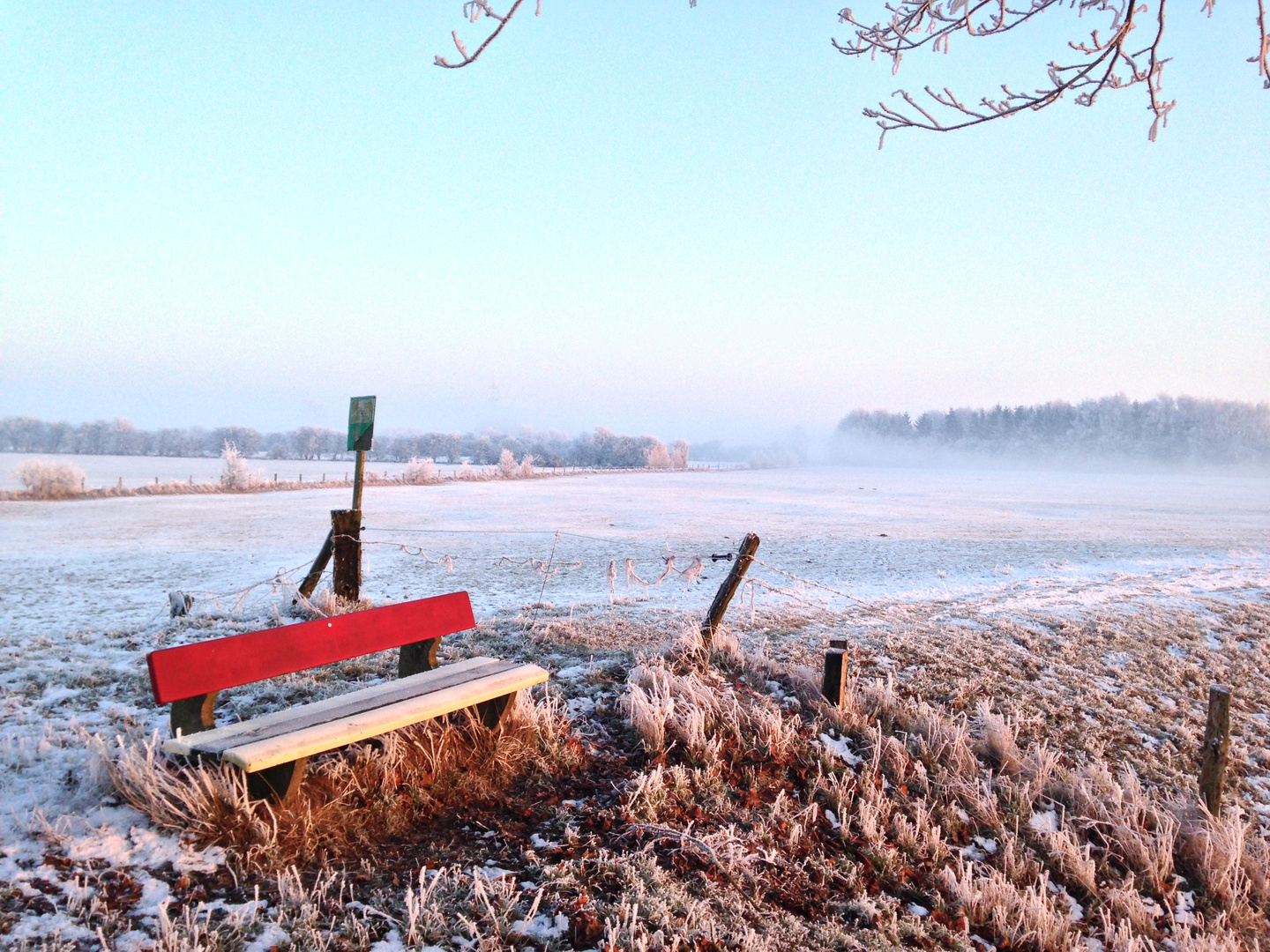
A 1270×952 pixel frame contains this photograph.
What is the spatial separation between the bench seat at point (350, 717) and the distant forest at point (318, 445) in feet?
336

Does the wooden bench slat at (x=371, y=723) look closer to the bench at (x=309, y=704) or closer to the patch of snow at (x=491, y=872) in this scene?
the bench at (x=309, y=704)

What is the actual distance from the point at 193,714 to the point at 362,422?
5.48 metres

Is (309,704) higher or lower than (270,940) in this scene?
higher

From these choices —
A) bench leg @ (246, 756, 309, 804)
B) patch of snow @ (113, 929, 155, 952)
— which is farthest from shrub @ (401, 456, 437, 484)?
patch of snow @ (113, 929, 155, 952)

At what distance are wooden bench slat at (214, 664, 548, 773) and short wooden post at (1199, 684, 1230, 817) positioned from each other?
4411 mm

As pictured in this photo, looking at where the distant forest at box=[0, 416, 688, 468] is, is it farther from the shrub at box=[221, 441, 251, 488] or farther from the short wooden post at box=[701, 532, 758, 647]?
the short wooden post at box=[701, 532, 758, 647]

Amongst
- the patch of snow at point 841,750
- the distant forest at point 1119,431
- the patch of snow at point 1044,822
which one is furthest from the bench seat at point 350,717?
the distant forest at point 1119,431

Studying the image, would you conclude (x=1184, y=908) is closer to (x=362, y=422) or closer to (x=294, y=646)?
(x=294, y=646)

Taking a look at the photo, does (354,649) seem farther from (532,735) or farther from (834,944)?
(834,944)

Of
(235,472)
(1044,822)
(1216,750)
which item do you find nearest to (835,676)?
(1044,822)

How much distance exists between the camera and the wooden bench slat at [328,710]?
315cm

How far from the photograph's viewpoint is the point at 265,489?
42.7 m

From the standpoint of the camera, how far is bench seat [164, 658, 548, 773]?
304 cm

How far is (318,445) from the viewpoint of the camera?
12056 centimetres
